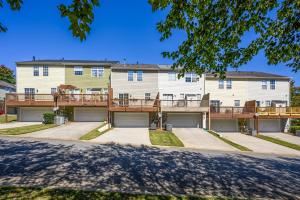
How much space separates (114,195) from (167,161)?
547 cm

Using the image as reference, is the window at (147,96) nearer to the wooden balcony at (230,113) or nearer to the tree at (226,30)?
the wooden balcony at (230,113)

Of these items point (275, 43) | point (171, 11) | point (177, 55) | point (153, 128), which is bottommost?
point (153, 128)

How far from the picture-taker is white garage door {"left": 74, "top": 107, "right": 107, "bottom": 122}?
97.5 ft

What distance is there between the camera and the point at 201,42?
5.76 metres

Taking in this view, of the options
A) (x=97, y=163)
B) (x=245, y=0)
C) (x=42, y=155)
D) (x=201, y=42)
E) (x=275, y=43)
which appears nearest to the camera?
(x=245, y=0)

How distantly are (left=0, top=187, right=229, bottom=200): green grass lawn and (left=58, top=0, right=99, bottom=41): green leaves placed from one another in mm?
4392

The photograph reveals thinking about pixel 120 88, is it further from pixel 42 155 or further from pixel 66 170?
pixel 66 170

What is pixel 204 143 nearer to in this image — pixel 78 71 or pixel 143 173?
pixel 143 173

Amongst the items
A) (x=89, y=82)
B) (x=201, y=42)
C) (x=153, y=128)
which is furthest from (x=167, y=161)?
(x=89, y=82)

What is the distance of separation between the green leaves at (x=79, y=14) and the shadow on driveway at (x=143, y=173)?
500 cm

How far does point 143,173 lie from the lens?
340 inches

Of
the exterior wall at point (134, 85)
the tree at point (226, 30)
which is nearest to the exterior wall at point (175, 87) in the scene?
the exterior wall at point (134, 85)

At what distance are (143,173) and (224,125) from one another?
25.1 metres

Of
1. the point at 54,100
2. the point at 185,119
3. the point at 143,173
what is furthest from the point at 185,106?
the point at 143,173
